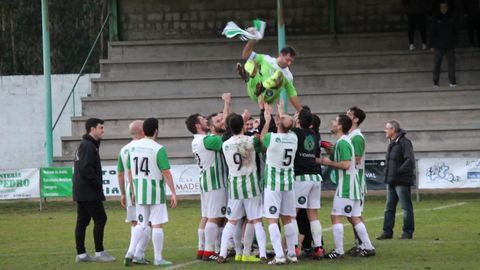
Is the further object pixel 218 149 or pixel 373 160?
pixel 373 160

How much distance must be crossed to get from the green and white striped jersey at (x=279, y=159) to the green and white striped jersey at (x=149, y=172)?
1.40 m

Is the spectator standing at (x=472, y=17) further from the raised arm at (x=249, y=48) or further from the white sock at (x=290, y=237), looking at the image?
the white sock at (x=290, y=237)

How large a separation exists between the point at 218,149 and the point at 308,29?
21082 millimetres

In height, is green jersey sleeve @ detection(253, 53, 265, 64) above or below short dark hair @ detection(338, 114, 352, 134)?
above

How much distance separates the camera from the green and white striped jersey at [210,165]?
51.5 feet

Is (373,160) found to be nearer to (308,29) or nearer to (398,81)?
(398,81)

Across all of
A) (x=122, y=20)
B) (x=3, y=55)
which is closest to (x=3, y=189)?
(x=122, y=20)

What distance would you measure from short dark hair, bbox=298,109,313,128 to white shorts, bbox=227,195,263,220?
4.08ft

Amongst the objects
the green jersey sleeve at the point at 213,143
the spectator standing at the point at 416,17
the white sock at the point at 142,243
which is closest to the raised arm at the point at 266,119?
the green jersey sleeve at the point at 213,143

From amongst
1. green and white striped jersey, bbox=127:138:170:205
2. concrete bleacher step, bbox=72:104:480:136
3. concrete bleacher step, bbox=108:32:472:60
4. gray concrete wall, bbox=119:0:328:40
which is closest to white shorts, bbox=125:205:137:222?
green and white striped jersey, bbox=127:138:170:205

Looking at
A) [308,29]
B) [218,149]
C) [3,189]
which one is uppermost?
[308,29]

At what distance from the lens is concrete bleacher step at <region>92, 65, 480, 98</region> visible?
110 ft

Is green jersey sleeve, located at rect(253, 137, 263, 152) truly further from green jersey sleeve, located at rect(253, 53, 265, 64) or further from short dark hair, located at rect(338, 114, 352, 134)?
short dark hair, located at rect(338, 114, 352, 134)

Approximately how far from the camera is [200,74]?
34594 millimetres
